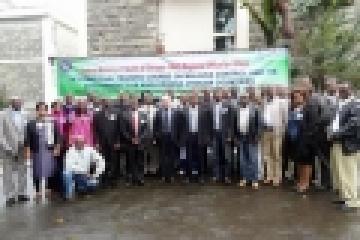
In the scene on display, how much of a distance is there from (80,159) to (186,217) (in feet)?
8.02

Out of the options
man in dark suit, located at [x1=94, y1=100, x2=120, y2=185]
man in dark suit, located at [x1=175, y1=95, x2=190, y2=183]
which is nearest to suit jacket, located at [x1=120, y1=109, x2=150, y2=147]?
man in dark suit, located at [x1=94, y1=100, x2=120, y2=185]

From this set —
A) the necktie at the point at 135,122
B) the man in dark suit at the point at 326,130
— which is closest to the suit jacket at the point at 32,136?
the necktie at the point at 135,122

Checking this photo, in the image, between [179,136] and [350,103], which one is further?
[179,136]

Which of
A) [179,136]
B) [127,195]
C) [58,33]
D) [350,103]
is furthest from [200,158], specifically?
[58,33]

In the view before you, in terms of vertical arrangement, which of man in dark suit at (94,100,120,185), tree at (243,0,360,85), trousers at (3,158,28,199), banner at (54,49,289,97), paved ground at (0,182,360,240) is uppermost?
tree at (243,0,360,85)

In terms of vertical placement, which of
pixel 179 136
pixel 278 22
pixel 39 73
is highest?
pixel 278 22

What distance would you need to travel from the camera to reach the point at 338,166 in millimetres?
10547

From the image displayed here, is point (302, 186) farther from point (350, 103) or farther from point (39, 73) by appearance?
point (39, 73)

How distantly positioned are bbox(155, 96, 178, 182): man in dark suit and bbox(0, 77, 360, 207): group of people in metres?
0.02

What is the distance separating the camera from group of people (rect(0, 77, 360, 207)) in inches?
433

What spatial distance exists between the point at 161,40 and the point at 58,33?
3.02m

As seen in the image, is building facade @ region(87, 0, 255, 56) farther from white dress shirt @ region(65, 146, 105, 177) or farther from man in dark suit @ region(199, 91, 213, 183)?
white dress shirt @ region(65, 146, 105, 177)

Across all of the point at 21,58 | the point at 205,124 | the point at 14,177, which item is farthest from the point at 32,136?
the point at 21,58

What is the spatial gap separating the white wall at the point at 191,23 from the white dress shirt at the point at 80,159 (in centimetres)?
626
